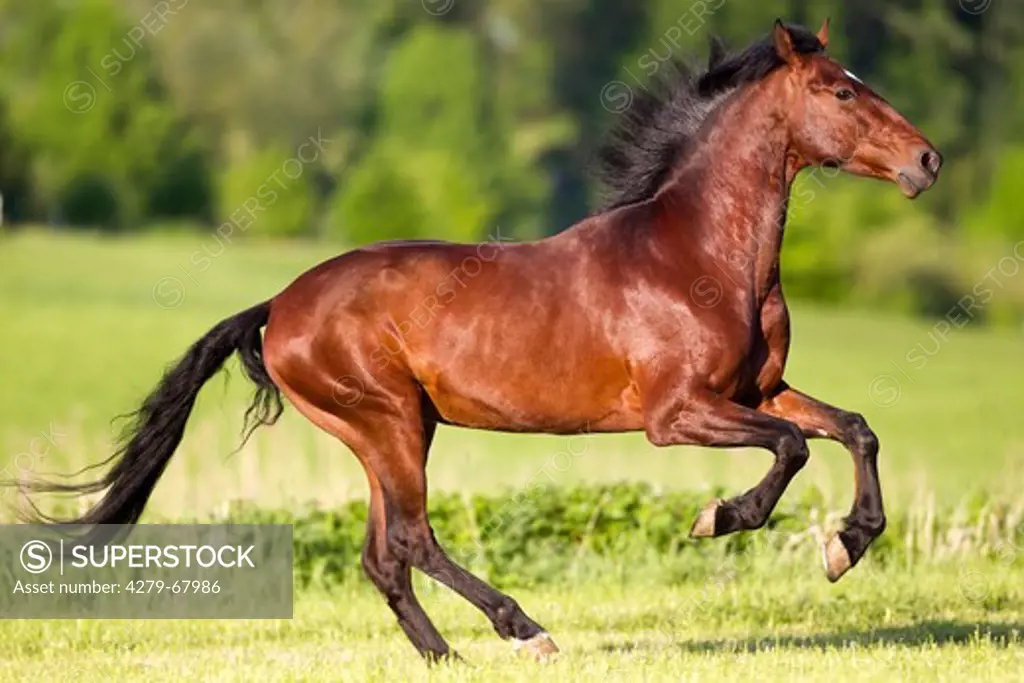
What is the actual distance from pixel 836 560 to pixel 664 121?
81.8 inches

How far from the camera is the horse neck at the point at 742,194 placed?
23.5ft

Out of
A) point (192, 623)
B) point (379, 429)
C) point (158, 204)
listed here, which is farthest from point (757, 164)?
point (158, 204)

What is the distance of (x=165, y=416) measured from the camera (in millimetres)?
7742

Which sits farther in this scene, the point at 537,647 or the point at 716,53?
the point at 716,53

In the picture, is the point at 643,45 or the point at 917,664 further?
the point at 643,45

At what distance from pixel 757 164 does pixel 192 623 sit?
12.1 feet

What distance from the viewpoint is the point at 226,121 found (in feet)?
247

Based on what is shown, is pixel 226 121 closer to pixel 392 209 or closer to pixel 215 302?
pixel 392 209

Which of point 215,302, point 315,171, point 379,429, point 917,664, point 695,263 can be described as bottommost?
point 917,664

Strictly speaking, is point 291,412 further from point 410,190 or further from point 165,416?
point 410,190

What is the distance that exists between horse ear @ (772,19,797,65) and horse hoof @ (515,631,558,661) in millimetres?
2545

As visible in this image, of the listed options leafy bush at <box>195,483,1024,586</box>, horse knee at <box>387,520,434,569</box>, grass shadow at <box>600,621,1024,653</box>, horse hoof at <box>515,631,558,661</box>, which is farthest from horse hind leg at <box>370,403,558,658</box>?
leafy bush at <box>195,483,1024,586</box>

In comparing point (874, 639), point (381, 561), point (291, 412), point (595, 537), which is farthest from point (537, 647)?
point (291, 412)

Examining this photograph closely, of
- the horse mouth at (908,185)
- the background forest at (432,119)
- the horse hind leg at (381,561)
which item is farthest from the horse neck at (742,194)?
the background forest at (432,119)
